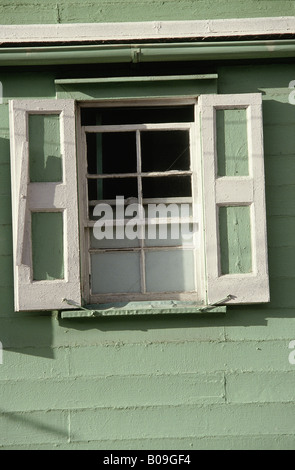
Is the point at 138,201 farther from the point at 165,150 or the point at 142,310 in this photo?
the point at 142,310

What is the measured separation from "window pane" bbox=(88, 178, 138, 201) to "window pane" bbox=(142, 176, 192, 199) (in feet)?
0.25

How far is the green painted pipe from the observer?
14.5 feet

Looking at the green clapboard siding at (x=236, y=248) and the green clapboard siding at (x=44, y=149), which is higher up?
the green clapboard siding at (x=44, y=149)

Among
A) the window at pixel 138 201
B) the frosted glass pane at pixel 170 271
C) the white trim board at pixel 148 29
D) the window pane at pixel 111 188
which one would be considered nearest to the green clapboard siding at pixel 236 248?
the window at pixel 138 201

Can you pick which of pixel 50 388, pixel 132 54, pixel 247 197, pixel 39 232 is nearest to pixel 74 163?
pixel 39 232

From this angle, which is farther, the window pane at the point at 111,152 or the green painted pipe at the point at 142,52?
the window pane at the point at 111,152

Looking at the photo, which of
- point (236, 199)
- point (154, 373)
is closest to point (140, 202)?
point (236, 199)

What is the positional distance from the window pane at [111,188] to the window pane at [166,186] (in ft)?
0.25

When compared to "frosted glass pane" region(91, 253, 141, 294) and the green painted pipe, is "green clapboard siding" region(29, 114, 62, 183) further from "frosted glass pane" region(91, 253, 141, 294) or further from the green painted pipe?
"frosted glass pane" region(91, 253, 141, 294)

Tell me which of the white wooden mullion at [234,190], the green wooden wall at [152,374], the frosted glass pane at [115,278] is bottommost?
the green wooden wall at [152,374]

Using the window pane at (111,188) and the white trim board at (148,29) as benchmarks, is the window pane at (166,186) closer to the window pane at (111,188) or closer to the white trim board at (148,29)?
the window pane at (111,188)

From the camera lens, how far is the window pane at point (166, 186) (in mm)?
4605

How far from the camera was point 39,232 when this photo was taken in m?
4.37

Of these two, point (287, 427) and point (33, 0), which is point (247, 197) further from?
point (33, 0)
